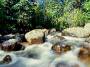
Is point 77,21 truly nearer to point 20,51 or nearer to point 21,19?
point 21,19

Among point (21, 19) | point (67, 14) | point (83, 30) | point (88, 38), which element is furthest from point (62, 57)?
point (67, 14)

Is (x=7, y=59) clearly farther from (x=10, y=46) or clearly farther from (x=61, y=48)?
(x=61, y=48)

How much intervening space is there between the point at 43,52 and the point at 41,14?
205 inches

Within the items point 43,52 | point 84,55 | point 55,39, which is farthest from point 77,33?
point 84,55

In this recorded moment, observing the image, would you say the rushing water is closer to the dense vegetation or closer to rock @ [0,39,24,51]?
rock @ [0,39,24,51]

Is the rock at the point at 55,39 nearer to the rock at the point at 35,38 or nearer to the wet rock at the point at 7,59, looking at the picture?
the rock at the point at 35,38

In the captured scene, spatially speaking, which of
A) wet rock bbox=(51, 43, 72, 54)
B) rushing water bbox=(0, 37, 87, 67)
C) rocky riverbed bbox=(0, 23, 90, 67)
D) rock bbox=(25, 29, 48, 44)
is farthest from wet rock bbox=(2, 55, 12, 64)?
rock bbox=(25, 29, 48, 44)

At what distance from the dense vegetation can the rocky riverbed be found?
151 centimetres

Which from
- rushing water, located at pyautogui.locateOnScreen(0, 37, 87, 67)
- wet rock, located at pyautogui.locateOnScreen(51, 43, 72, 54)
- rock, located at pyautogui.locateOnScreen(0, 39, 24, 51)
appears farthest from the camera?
rock, located at pyautogui.locateOnScreen(0, 39, 24, 51)

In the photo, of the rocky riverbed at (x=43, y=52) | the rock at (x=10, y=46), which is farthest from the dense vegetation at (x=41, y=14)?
the rock at (x=10, y=46)

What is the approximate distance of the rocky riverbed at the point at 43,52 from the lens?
9.35m

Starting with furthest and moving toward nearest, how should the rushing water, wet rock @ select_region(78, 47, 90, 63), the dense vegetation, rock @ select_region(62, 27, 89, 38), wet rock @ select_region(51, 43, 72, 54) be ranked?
1. the dense vegetation
2. rock @ select_region(62, 27, 89, 38)
3. wet rock @ select_region(51, 43, 72, 54)
4. wet rock @ select_region(78, 47, 90, 63)
5. the rushing water

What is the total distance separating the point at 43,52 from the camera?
35.9 feet

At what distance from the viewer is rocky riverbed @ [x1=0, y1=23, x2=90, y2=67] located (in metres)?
9.35
